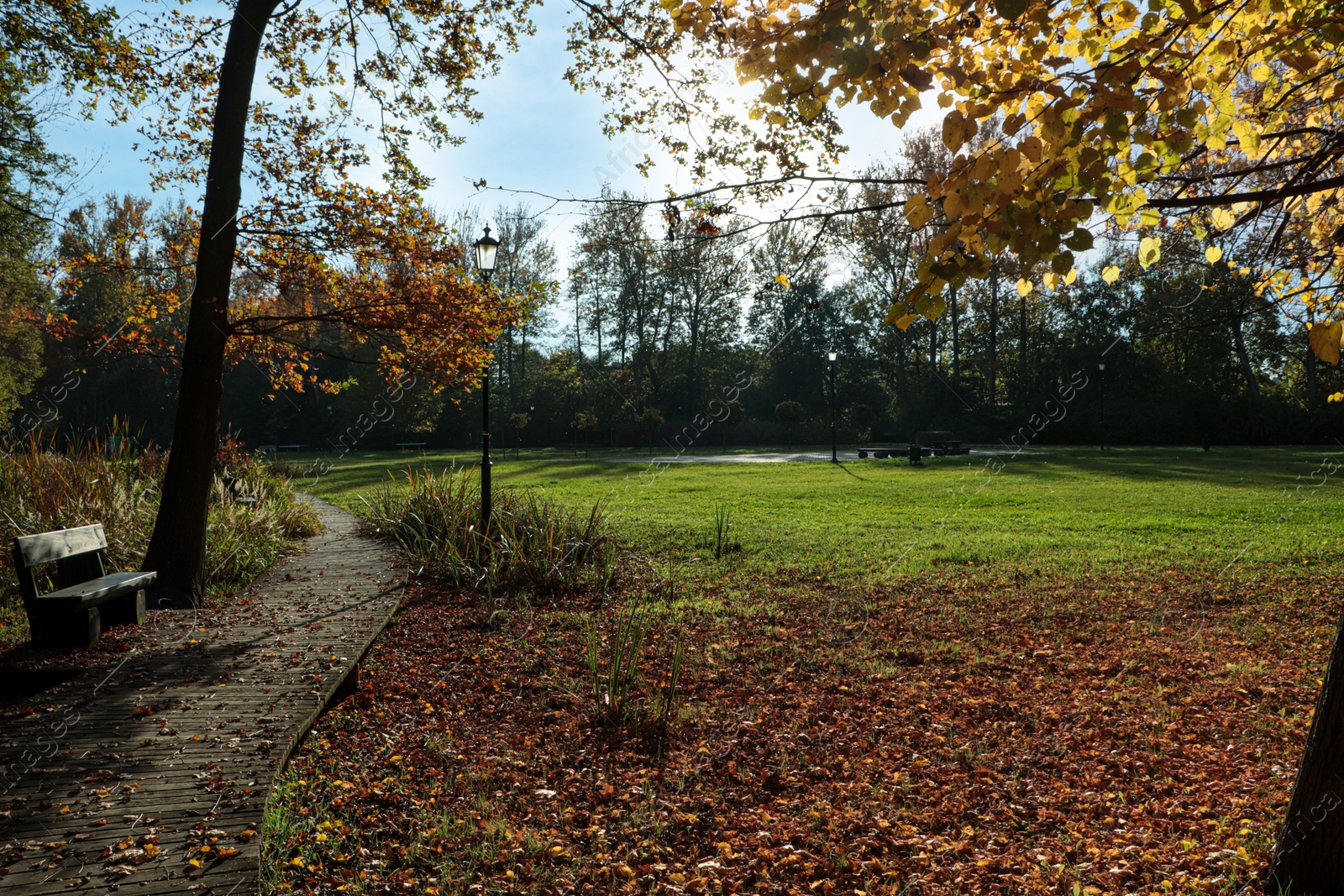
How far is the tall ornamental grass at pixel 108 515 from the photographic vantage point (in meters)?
6.50

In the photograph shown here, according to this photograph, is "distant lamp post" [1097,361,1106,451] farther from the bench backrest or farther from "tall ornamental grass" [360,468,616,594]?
the bench backrest

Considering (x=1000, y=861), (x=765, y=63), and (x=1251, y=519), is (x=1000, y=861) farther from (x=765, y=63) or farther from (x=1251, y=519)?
(x=1251, y=519)

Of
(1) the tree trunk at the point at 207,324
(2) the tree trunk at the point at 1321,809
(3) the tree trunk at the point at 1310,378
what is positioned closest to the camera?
(2) the tree trunk at the point at 1321,809

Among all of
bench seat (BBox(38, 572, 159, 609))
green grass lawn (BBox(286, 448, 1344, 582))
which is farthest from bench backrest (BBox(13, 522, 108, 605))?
green grass lawn (BBox(286, 448, 1344, 582))

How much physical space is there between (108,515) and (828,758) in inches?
276

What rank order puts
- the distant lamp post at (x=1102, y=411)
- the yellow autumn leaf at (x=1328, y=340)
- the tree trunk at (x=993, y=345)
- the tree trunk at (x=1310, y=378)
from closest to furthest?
the yellow autumn leaf at (x=1328, y=340), the distant lamp post at (x=1102, y=411), the tree trunk at (x=1310, y=378), the tree trunk at (x=993, y=345)

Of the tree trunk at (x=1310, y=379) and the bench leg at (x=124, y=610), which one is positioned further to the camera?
the tree trunk at (x=1310, y=379)

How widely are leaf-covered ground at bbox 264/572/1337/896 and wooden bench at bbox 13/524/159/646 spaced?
1.73m

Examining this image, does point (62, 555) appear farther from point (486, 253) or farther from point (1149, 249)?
point (1149, 249)

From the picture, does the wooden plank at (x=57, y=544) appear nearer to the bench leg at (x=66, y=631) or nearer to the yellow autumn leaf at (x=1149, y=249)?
the bench leg at (x=66, y=631)

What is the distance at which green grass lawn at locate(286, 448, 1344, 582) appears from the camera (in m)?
8.17

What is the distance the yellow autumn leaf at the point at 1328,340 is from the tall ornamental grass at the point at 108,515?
7186mm

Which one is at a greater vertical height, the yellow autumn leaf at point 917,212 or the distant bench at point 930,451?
the yellow autumn leaf at point 917,212

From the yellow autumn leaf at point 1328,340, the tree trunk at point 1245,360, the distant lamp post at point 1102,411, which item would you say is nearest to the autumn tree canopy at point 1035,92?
the yellow autumn leaf at point 1328,340
